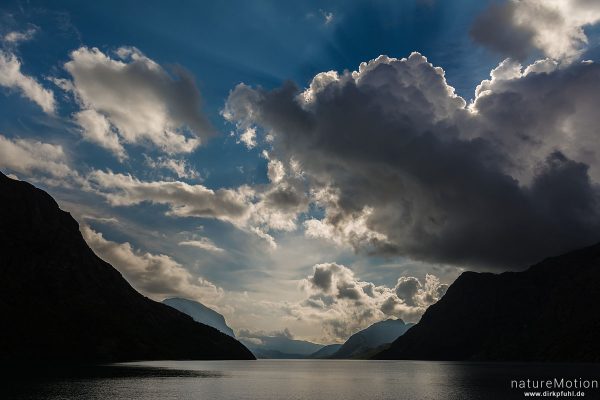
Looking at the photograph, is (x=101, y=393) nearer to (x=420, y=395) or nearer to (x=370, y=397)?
(x=370, y=397)

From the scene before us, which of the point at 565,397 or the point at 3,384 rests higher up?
the point at 565,397

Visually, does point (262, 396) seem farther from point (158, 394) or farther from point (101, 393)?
point (101, 393)

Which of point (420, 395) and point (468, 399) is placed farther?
point (420, 395)

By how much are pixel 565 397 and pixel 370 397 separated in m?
46.0

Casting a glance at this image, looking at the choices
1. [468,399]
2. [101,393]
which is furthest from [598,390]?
[101,393]

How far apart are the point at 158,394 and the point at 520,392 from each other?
9592 centimetres

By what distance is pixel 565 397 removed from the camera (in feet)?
359

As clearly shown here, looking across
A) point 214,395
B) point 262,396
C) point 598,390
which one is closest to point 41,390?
point 214,395

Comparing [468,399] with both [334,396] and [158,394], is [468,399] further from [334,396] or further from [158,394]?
[158,394]

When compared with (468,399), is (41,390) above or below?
below

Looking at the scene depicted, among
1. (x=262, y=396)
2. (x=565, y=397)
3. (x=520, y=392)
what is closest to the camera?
(x=565, y=397)

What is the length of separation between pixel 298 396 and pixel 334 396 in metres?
9.27

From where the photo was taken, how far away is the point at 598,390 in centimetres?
12206

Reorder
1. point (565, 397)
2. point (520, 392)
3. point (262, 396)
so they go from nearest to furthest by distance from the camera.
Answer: point (565, 397) < point (262, 396) < point (520, 392)
